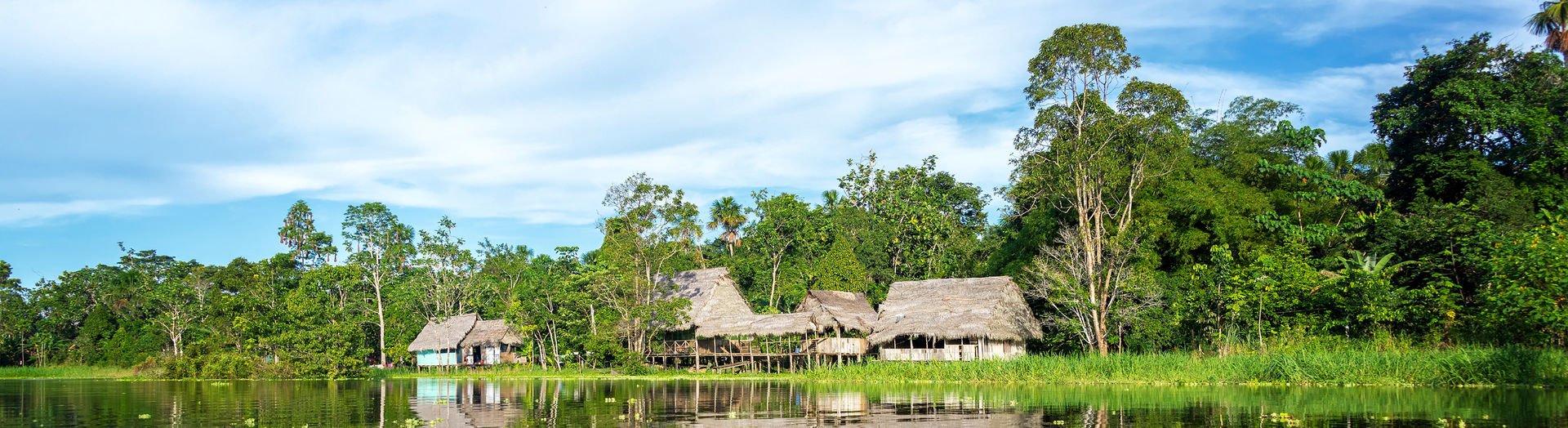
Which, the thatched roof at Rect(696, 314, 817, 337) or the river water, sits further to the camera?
the thatched roof at Rect(696, 314, 817, 337)

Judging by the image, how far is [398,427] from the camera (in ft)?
51.0

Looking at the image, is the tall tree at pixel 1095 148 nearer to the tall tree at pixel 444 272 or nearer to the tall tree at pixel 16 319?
the tall tree at pixel 444 272

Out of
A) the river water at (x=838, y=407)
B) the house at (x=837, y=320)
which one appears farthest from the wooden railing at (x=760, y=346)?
the river water at (x=838, y=407)

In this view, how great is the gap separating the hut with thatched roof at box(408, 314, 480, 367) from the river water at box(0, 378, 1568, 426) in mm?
28066

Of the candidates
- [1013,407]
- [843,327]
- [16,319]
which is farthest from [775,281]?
[16,319]

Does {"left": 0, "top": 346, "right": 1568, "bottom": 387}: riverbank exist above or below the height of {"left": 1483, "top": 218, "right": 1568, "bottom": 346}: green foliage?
below

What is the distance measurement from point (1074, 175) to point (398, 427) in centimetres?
2551

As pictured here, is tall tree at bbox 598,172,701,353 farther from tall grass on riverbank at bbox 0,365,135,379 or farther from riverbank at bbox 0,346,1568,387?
tall grass on riverbank at bbox 0,365,135,379

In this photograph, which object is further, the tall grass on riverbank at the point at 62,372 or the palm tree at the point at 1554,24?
the tall grass on riverbank at the point at 62,372

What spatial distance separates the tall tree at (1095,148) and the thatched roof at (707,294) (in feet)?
53.3

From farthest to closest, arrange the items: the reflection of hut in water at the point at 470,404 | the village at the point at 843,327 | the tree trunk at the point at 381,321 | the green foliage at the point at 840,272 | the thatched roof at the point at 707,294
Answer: the tree trunk at the point at 381,321 → the green foliage at the point at 840,272 → the thatched roof at the point at 707,294 → the village at the point at 843,327 → the reflection of hut in water at the point at 470,404

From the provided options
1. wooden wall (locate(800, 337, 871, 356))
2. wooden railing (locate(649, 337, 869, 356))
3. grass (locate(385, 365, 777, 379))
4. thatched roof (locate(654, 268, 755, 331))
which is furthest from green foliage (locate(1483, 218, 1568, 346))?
thatched roof (locate(654, 268, 755, 331))

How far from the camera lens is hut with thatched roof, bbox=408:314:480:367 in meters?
57.2

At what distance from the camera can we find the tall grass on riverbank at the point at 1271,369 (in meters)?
21.6
